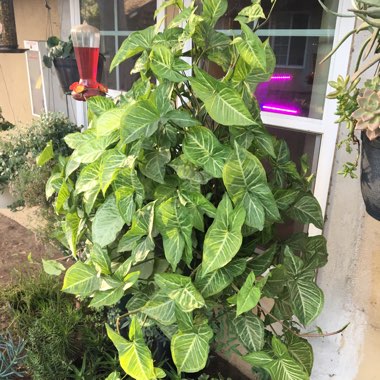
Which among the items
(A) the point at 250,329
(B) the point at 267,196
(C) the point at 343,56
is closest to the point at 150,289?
(A) the point at 250,329

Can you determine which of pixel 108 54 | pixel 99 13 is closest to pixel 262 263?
pixel 108 54

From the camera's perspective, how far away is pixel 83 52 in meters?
1.75

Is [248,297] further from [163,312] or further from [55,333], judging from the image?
[55,333]

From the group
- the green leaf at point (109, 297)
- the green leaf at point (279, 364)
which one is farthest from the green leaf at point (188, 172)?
the green leaf at point (279, 364)

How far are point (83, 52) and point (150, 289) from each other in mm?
1134

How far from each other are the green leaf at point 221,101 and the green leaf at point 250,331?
53 centimetres

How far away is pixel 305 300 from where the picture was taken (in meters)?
1.03

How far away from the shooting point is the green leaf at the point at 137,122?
2.89ft

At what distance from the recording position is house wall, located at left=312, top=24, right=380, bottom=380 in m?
1.35

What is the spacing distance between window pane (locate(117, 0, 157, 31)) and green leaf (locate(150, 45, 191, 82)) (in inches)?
48.3

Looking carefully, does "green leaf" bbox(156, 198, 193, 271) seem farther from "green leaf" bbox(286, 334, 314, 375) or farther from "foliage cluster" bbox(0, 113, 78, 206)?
"foliage cluster" bbox(0, 113, 78, 206)

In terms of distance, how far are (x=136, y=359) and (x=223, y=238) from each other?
0.38m

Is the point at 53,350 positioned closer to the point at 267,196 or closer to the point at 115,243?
the point at 115,243

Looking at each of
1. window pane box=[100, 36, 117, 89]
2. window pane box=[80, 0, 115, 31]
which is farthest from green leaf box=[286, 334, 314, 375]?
window pane box=[80, 0, 115, 31]
